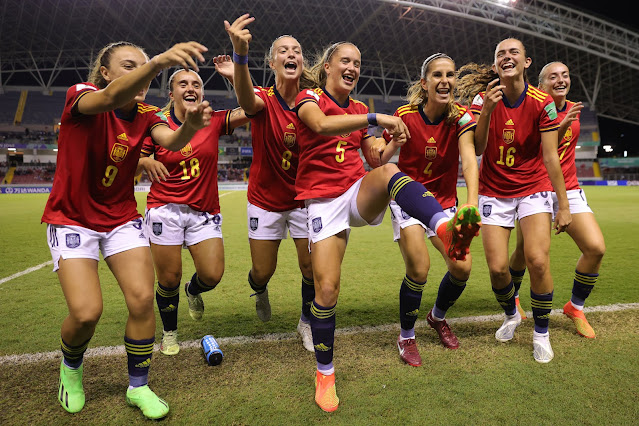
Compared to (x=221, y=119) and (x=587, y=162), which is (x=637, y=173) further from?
(x=221, y=119)

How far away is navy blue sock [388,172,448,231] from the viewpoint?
2350mm

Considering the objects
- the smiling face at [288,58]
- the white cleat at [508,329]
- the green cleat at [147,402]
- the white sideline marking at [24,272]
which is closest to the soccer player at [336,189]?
the smiling face at [288,58]

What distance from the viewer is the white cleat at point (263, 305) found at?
395 cm

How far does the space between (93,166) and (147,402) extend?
150cm

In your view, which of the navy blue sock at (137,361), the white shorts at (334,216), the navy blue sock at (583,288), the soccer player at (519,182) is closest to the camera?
the navy blue sock at (137,361)

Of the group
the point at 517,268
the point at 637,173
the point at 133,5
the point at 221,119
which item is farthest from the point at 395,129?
the point at 637,173

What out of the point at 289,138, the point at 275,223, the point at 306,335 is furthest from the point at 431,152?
the point at 306,335

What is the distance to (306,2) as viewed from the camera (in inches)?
1179

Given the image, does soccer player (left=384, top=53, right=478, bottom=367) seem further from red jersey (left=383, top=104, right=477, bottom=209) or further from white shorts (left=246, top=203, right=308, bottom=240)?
white shorts (left=246, top=203, right=308, bottom=240)

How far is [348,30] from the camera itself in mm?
33219

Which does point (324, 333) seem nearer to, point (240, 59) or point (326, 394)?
point (326, 394)

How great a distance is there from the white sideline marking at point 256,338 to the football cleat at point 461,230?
184 centimetres

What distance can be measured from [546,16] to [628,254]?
29.2 meters

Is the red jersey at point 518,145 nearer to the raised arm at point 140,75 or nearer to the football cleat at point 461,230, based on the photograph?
the football cleat at point 461,230
